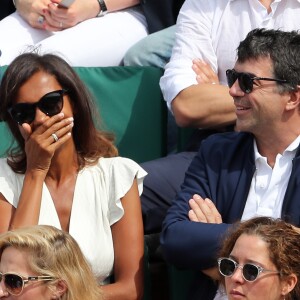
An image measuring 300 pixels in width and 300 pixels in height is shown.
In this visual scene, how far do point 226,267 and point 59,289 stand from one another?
1.90 ft

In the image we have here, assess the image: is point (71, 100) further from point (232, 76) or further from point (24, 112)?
point (232, 76)

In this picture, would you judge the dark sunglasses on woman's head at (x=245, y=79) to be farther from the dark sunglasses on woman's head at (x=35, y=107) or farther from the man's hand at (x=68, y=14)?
the man's hand at (x=68, y=14)

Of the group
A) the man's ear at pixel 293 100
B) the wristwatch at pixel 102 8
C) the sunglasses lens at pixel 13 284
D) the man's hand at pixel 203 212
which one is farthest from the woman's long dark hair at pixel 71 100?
the wristwatch at pixel 102 8

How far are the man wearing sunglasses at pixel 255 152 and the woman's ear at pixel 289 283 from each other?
25.6 inches

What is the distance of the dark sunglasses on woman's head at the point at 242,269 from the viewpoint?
358 cm

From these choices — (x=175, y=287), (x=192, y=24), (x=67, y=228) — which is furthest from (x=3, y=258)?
(x=192, y=24)

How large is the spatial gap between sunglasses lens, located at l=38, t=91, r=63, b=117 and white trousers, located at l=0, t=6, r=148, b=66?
989mm

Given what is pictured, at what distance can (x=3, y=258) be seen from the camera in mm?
3691

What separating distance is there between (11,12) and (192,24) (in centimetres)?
132

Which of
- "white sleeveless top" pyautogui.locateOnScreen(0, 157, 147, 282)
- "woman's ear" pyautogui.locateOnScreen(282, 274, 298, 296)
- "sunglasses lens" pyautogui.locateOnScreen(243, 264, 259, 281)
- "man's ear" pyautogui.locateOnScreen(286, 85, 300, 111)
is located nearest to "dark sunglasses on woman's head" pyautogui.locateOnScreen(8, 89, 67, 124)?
"white sleeveless top" pyautogui.locateOnScreen(0, 157, 147, 282)

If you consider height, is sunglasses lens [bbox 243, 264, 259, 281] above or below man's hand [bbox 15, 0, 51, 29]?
below

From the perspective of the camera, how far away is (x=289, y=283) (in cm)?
358

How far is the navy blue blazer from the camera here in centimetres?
412

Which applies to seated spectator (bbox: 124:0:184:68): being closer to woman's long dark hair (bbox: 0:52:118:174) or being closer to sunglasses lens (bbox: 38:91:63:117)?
woman's long dark hair (bbox: 0:52:118:174)
